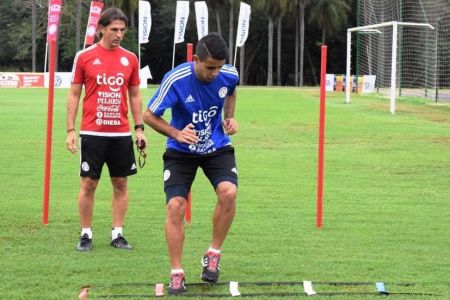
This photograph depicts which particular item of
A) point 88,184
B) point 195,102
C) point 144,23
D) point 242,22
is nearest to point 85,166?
point 88,184

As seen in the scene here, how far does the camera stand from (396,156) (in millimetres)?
14781

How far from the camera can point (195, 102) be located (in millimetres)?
5367

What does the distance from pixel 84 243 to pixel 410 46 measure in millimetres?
37057

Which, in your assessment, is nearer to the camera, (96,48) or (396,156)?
(96,48)

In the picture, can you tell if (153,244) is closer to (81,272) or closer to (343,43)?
(81,272)

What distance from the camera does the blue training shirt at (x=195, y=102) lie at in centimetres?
534

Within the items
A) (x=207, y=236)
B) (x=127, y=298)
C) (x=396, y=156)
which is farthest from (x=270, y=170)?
(x=127, y=298)

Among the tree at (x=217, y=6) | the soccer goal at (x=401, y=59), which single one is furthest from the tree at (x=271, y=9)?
the soccer goal at (x=401, y=59)

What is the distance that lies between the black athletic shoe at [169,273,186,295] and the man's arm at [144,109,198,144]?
3.06 feet

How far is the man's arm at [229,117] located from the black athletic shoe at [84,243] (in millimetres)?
1837

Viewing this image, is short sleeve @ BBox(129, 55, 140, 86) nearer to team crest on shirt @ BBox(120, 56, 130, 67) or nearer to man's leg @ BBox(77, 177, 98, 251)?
team crest on shirt @ BBox(120, 56, 130, 67)

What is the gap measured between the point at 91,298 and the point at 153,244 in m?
1.87

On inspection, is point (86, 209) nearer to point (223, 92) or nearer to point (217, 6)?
point (223, 92)

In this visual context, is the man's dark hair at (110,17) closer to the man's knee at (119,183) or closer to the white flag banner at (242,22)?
the man's knee at (119,183)
